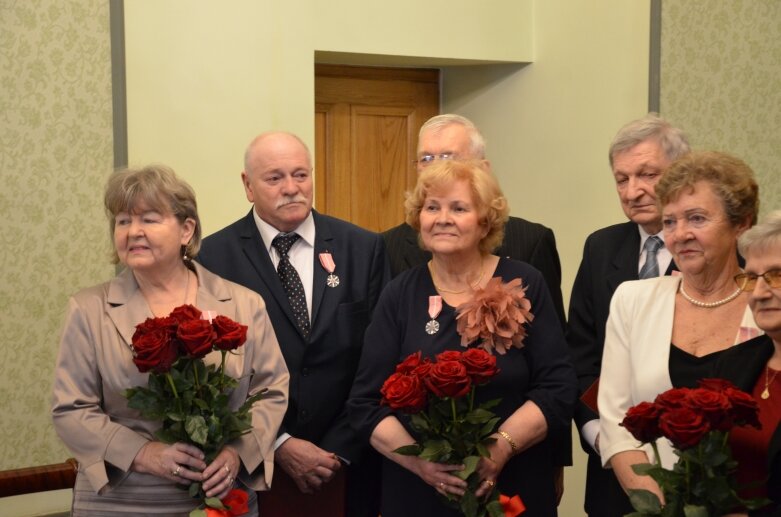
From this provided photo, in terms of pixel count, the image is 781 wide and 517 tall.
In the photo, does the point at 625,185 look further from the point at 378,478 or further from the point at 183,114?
the point at 183,114

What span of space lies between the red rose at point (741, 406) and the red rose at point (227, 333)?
1.21 meters

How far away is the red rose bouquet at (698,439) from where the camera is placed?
2.25 m

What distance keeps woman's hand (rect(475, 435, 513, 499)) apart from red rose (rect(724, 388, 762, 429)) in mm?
724

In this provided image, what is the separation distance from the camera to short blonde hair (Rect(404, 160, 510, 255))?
3053 millimetres

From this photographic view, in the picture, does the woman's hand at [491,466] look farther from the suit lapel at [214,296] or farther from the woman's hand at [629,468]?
the suit lapel at [214,296]

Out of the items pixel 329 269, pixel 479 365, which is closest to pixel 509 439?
pixel 479 365

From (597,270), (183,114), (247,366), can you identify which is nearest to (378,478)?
(247,366)

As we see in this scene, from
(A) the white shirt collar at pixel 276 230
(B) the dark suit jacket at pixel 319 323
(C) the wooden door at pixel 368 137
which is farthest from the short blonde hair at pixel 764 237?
(C) the wooden door at pixel 368 137

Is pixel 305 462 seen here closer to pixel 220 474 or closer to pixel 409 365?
pixel 220 474

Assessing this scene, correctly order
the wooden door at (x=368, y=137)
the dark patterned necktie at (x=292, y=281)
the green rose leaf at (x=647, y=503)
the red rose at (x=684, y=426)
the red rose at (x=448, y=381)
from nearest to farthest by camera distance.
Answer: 1. the red rose at (x=684, y=426)
2. the green rose leaf at (x=647, y=503)
3. the red rose at (x=448, y=381)
4. the dark patterned necktie at (x=292, y=281)
5. the wooden door at (x=368, y=137)

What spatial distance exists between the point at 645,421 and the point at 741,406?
0.66 feet

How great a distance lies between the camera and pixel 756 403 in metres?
2.34

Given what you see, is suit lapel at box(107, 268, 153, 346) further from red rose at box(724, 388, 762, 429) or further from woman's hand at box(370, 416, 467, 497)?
red rose at box(724, 388, 762, 429)

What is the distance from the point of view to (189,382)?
2.77 metres
